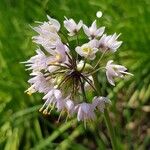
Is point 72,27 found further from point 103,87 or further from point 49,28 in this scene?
point 103,87

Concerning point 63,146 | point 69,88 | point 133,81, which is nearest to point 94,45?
point 69,88

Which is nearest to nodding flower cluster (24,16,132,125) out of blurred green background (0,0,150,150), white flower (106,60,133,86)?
white flower (106,60,133,86)

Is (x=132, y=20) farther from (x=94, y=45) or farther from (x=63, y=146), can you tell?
(x=94, y=45)

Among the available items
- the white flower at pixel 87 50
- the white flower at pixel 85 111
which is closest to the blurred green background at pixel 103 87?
the white flower at pixel 85 111

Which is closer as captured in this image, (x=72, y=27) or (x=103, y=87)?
(x=72, y=27)

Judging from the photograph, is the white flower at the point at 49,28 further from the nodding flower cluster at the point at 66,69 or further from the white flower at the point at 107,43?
the white flower at the point at 107,43

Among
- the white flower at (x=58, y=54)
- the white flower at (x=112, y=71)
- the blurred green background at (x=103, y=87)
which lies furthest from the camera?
the blurred green background at (x=103, y=87)

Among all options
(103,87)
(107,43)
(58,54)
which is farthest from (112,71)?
(103,87)
